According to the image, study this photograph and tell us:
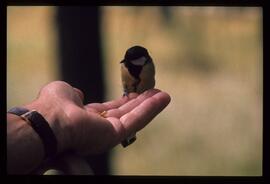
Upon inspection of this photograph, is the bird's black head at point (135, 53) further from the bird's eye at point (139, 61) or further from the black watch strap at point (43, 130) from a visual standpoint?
the black watch strap at point (43, 130)

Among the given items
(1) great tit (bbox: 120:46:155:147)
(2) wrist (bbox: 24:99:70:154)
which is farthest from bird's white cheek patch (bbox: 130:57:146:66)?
(2) wrist (bbox: 24:99:70:154)

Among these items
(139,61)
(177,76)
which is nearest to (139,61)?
(139,61)

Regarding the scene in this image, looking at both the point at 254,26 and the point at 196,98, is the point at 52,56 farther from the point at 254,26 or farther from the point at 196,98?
the point at 254,26

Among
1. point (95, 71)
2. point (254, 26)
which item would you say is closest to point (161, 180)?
point (95, 71)

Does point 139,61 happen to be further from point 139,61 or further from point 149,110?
point 149,110

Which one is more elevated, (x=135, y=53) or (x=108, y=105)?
(x=135, y=53)

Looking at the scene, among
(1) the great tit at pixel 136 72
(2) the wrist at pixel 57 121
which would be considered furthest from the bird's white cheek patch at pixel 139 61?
(2) the wrist at pixel 57 121
